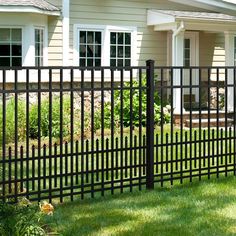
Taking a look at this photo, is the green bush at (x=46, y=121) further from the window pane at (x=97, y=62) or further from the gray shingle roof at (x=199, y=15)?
the gray shingle roof at (x=199, y=15)


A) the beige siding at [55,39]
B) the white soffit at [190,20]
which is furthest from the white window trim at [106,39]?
the white soffit at [190,20]

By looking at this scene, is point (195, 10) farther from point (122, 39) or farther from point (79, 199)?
point (79, 199)

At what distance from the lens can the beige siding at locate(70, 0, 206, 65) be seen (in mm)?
16953

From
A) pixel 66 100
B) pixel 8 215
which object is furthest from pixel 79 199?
pixel 66 100

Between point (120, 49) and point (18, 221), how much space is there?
12.8 metres

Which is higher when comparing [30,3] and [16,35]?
[30,3]

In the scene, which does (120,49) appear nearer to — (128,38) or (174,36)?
(128,38)

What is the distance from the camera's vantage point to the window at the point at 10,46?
15.7m

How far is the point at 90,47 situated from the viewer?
17250 mm

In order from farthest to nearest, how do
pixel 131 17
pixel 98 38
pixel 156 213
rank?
1. pixel 131 17
2. pixel 98 38
3. pixel 156 213

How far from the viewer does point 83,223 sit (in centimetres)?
662

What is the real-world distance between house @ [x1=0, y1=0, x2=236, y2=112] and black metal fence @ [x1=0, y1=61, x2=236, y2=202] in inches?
22.2

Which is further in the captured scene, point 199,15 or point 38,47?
point 199,15

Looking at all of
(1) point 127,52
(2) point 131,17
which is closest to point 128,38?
(1) point 127,52
